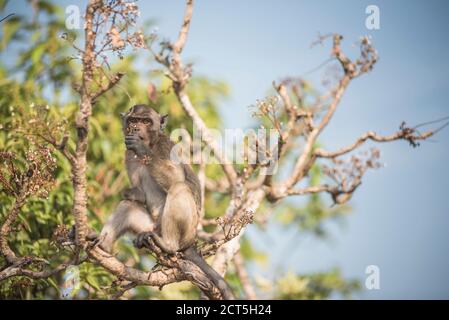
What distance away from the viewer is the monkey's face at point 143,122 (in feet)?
20.1

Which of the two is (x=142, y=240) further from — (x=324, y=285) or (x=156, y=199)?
(x=324, y=285)

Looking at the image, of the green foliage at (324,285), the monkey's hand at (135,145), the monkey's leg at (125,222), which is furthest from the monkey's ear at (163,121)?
the green foliage at (324,285)

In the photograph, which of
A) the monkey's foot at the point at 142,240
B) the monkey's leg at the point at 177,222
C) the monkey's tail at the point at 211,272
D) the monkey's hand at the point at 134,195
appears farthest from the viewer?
the monkey's hand at the point at 134,195

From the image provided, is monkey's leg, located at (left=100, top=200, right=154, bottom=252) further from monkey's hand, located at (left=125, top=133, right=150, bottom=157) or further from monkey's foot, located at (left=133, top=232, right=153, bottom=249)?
monkey's hand, located at (left=125, top=133, right=150, bottom=157)

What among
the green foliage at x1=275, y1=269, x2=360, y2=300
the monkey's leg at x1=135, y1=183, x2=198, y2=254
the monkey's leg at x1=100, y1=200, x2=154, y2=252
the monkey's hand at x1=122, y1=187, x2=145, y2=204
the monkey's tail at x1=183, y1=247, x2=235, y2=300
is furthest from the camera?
the green foliage at x1=275, y1=269, x2=360, y2=300

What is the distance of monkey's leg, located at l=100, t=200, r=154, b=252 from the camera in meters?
6.03

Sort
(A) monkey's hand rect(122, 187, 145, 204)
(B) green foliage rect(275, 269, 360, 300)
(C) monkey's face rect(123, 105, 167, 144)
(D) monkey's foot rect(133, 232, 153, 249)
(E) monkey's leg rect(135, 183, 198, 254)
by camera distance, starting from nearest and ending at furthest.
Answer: (D) monkey's foot rect(133, 232, 153, 249) < (E) monkey's leg rect(135, 183, 198, 254) < (C) monkey's face rect(123, 105, 167, 144) < (A) monkey's hand rect(122, 187, 145, 204) < (B) green foliage rect(275, 269, 360, 300)

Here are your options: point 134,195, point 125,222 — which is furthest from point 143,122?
point 125,222

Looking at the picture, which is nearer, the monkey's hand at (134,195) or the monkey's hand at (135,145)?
the monkey's hand at (135,145)

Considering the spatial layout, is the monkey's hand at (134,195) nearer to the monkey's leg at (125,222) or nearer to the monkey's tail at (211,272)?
the monkey's leg at (125,222)

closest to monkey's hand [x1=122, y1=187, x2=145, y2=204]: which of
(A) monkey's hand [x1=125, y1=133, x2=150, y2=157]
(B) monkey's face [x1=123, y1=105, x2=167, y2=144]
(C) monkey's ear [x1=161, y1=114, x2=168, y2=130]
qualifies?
(B) monkey's face [x1=123, y1=105, x2=167, y2=144]

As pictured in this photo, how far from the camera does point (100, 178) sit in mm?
9109

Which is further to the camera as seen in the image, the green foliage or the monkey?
the green foliage
